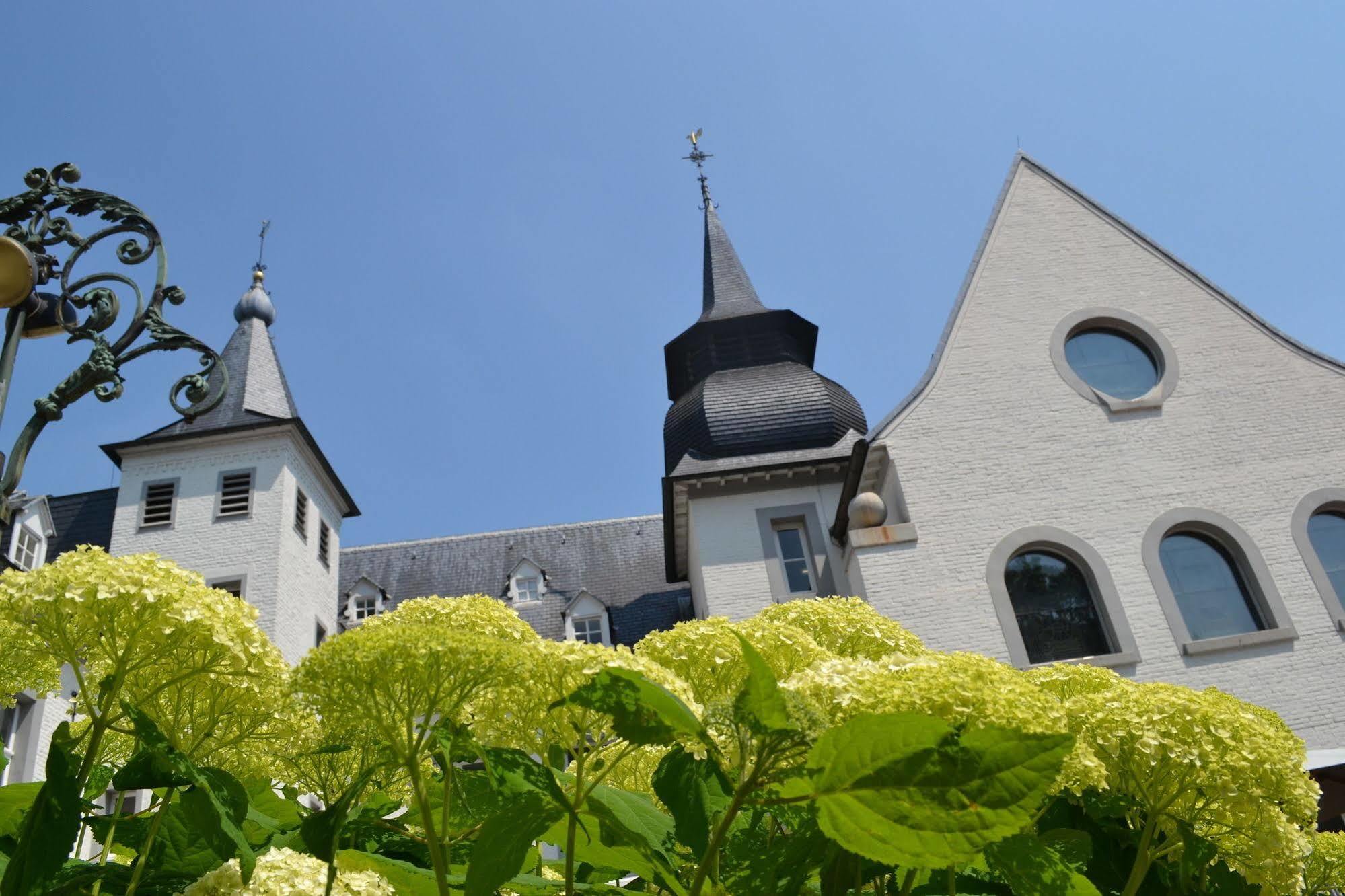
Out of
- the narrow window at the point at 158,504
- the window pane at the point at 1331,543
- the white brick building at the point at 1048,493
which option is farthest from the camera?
the narrow window at the point at 158,504

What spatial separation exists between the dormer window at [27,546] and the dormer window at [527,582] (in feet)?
46.3

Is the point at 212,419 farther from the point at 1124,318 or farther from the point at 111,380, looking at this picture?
the point at 111,380

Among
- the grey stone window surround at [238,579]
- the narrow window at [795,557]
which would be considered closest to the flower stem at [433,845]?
the narrow window at [795,557]

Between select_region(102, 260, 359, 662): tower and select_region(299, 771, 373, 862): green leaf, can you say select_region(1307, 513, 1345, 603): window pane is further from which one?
select_region(102, 260, 359, 662): tower

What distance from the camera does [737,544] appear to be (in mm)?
19984

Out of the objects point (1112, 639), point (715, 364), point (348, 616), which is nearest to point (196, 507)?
point (348, 616)

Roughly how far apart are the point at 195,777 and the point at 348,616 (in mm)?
33009

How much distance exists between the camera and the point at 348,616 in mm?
32719

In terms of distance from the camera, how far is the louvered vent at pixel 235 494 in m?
25.4

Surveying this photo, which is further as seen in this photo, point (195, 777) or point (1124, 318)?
point (1124, 318)

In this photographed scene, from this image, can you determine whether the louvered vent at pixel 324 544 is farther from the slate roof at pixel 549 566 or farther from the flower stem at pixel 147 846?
the flower stem at pixel 147 846

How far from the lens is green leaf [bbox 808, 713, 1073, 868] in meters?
1.23

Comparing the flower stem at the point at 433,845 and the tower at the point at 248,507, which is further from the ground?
the tower at the point at 248,507

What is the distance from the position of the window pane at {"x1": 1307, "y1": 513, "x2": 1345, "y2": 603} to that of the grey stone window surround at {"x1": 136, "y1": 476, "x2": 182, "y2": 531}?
81.6 ft
